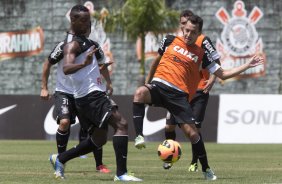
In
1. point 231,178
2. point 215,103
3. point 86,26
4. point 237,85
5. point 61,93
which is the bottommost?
point 237,85

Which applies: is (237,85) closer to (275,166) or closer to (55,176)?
(275,166)

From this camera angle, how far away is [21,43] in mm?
46031

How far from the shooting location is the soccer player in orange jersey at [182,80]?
13.2 meters

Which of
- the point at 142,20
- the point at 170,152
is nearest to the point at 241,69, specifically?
the point at 170,152

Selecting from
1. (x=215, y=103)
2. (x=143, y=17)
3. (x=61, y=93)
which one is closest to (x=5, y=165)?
(x=61, y=93)

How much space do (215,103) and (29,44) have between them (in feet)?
64.7

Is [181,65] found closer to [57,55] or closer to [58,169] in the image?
Result: [57,55]

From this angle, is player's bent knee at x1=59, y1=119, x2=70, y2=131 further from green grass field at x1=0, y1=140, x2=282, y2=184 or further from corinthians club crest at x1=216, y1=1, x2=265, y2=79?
corinthians club crest at x1=216, y1=1, x2=265, y2=79

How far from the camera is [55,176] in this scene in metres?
13.0

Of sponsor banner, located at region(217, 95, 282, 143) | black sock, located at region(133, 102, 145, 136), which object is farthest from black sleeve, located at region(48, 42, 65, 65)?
sponsor banner, located at region(217, 95, 282, 143)

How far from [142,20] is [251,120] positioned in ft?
48.5

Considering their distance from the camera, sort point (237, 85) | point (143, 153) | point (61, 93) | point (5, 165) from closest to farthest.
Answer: point (61, 93)
point (5, 165)
point (143, 153)
point (237, 85)

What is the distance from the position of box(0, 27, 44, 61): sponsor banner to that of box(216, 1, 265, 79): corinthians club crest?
834 cm

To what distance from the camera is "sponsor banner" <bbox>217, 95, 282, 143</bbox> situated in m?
27.3
